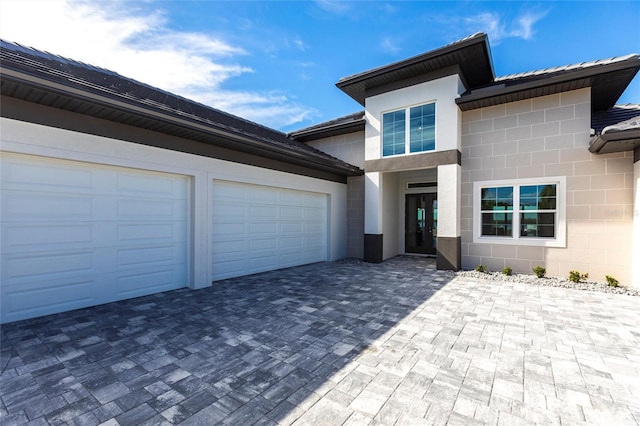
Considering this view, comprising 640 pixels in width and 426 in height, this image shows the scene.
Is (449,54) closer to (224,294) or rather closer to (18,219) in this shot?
(224,294)

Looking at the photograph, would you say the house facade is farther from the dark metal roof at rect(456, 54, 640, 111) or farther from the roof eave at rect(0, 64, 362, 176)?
the roof eave at rect(0, 64, 362, 176)

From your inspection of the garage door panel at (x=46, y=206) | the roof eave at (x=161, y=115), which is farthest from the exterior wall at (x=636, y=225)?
the garage door panel at (x=46, y=206)

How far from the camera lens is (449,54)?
7.46 m

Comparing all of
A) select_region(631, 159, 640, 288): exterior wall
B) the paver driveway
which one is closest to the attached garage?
the paver driveway

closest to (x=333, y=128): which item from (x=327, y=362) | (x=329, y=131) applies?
(x=329, y=131)

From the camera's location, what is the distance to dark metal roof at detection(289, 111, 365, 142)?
1003 cm

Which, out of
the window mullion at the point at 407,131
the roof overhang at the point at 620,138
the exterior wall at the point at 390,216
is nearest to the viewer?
the roof overhang at the point at 620,138

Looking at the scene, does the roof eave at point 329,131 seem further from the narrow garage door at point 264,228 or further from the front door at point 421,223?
the front door at point 421,223

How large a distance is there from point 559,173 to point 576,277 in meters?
2.51

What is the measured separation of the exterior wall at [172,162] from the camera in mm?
4113

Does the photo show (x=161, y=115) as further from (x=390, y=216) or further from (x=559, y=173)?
(x=559, y=173)

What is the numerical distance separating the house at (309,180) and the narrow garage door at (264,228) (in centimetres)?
4

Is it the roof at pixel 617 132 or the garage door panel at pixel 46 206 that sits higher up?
the roof at pixel 617 132

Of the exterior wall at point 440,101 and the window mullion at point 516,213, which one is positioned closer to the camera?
the window mullion at point 516,213
